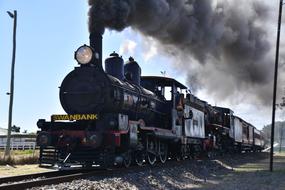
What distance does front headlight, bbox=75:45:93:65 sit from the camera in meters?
13.2

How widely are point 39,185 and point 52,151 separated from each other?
3704mm

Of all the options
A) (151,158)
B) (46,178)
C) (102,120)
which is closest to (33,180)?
(46,178)

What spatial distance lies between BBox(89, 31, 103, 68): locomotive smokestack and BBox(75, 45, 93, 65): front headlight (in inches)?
9.6

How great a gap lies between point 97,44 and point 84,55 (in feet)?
1.89

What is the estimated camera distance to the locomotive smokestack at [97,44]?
44.3 ft

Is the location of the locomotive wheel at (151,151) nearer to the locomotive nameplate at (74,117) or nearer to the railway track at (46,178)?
the railway track at (46,178)

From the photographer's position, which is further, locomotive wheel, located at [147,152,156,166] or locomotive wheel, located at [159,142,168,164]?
locomotive wheel, located at [159,142,168,164]

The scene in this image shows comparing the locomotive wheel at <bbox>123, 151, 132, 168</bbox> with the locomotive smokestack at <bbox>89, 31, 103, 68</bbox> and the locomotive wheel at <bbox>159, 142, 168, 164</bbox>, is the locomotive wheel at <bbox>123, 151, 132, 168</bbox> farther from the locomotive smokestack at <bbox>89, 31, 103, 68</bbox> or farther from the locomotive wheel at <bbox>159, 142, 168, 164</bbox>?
the locomotive smokestack at <bbox>89, 31, 103, 68</bbox>

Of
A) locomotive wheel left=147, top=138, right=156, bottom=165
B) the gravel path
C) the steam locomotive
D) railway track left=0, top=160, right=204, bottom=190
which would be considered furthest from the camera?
locomotive wheel left=147, top=138, right=156, bottom=165

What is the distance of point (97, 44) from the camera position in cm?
1361

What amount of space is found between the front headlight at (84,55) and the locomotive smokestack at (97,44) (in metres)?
0.24

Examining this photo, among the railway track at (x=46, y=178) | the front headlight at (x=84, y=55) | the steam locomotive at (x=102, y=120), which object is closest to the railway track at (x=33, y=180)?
the railway track at (x=46, y=178)

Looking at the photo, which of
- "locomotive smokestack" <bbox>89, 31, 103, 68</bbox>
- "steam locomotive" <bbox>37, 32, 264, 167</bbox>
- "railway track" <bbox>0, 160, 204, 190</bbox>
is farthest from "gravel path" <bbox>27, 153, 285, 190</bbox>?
"locomotive smokestack" <bbox>89, 31, 103, 68</bbox>

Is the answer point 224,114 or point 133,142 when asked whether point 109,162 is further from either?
point 224,114
